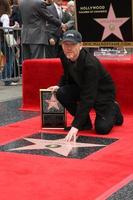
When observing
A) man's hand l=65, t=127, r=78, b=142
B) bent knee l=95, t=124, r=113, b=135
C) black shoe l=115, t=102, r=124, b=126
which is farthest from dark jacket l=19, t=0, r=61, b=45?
man's hand l=65, t=127, r=78, b=142

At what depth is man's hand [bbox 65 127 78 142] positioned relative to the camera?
5496 mm

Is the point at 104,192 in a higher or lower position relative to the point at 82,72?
lower

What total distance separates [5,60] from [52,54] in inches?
49.5

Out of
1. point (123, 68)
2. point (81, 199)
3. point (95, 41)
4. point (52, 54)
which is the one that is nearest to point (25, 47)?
point (52, 54)

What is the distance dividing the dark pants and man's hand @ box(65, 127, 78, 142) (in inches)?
19.9

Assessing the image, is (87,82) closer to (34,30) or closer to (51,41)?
(34,30)

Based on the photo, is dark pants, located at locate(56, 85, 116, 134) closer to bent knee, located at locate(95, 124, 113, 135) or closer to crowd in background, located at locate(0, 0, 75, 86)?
bent knee, located at locate(95, 124, 113, 135)

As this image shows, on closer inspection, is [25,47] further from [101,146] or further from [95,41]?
[101,146]

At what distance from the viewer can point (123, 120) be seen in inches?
267

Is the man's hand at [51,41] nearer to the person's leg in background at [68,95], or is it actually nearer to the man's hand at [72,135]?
the person's leg in background at [68,95]

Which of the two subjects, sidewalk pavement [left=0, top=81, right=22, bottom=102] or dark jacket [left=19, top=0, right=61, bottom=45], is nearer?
sidewalk pavement [left=0, top=81, right=22, bottom=102]

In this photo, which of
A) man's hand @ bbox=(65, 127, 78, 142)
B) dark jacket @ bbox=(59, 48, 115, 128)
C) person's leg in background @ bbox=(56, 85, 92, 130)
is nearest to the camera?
man's hand @ bbox=(65, 127, 78, 142)

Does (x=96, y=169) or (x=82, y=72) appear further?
(x=82, y=72)

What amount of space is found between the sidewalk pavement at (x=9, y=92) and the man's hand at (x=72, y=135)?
359 centimetres
